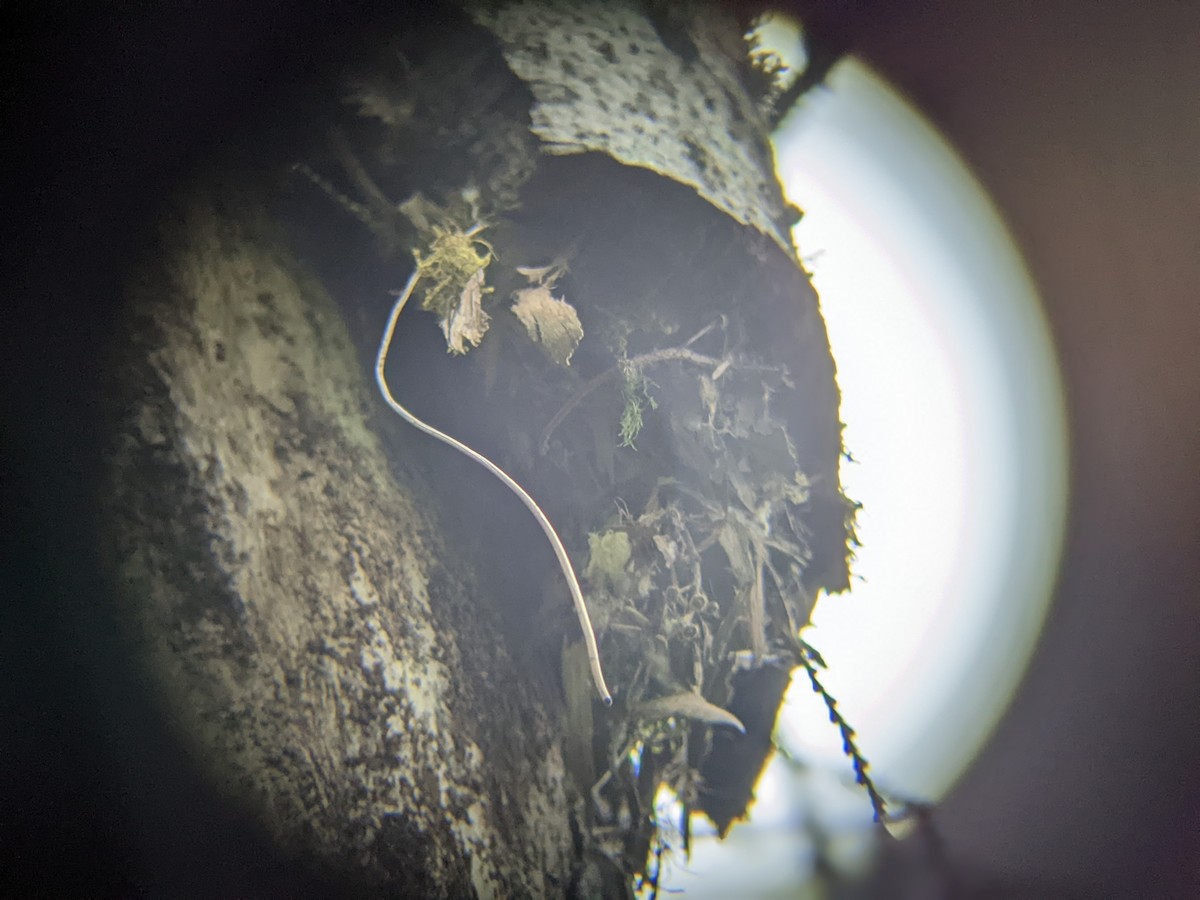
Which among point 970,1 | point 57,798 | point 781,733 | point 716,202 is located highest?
point 970,1

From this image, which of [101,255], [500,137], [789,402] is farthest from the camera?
[789,402]

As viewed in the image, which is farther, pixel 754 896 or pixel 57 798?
pixel 754 896

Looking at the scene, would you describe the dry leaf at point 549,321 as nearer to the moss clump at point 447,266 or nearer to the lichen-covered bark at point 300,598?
the moss clump at point 447,266

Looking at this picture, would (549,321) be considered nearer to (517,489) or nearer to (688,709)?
(517,489)

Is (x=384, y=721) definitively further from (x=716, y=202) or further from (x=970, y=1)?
(x=970, y=1)

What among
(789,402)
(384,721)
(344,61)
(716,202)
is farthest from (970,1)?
(384,721)

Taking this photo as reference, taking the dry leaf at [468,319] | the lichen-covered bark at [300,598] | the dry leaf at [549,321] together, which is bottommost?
the lichen-covered bark at [300,598]

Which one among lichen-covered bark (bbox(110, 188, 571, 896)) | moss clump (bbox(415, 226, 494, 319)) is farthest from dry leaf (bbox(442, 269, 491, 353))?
lichen-covered bark (bbox(110, 188, 571, 896))

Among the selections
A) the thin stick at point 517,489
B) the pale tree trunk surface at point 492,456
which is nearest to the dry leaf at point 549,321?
the pale tree trunk surface at point 492,456
